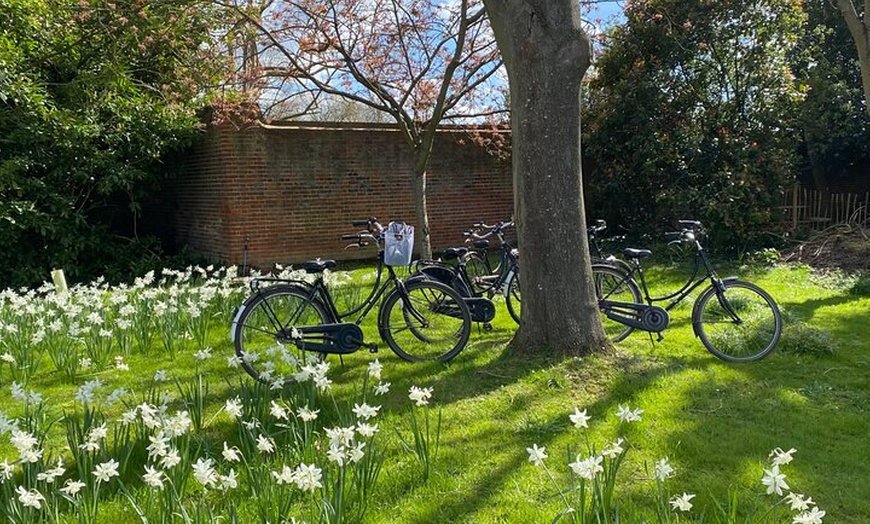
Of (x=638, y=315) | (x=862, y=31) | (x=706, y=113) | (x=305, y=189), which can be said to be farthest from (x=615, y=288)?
(x=706, y=113)

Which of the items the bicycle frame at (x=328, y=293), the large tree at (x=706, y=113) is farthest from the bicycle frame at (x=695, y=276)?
the large tree at (x=706, y=113)

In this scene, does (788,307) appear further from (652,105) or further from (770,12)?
(770,12)

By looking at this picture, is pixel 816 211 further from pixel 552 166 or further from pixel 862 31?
pixel 552 166

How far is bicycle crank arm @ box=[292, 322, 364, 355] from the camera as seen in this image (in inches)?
168

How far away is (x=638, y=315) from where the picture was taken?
15.7 ft

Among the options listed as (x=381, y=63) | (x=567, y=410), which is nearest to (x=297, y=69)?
(x=381, y=63)

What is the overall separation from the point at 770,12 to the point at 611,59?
8.35 ft

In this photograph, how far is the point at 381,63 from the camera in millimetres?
8391

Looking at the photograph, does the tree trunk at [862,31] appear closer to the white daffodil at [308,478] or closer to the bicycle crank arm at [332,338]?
the bicycle crank arm at [332,338]

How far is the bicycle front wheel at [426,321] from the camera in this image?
15.3 ft

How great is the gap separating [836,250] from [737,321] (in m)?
5.65

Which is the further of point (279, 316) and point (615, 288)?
point (615, 288)

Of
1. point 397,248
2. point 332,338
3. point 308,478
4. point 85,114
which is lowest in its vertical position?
point 308,478

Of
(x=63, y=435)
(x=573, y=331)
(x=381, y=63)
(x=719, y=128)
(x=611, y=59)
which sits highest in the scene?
(x=611, y=59)
